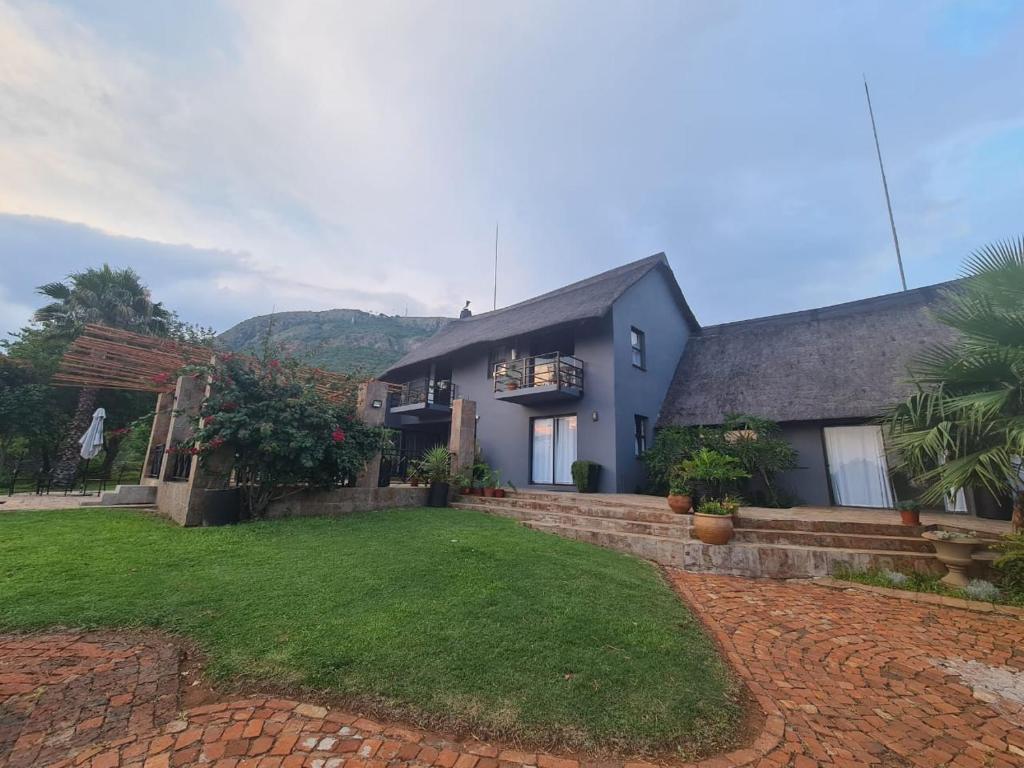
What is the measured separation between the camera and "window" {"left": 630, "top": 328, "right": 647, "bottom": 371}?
13.4m

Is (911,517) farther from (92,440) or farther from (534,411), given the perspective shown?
(92,440)

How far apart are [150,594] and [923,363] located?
9985 millimetres

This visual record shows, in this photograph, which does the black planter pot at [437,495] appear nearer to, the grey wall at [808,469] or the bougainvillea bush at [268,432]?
the bougainvillea bush at [268,432]

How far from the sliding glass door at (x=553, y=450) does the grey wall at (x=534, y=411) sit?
25cm

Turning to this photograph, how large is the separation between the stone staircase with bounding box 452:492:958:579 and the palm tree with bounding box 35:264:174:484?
20320mm

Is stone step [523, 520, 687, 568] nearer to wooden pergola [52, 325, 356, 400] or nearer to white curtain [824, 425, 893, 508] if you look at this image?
wooden pergola [52, 325, 356, 400]

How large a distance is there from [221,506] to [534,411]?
8828 mm

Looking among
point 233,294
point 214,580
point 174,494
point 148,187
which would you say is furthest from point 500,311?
point 233,294

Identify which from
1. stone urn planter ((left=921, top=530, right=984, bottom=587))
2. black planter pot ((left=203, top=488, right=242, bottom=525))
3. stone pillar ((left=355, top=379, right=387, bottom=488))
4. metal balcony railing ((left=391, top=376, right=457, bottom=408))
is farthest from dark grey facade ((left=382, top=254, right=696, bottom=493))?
black planter pot ((left=203, top=488, right=242, bottom=525))

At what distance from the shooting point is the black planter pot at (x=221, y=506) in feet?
21.8

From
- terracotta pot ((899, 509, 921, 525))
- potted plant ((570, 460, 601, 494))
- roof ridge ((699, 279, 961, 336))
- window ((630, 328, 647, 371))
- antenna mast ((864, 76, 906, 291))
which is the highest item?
antenna mast ((864, 76, 906, 291))

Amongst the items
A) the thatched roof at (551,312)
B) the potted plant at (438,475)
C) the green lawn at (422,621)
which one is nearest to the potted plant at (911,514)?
the green lawn at (422,621)

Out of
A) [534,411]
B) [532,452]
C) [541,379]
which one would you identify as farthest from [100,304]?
[532,452]

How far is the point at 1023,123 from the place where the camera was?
367 inches
